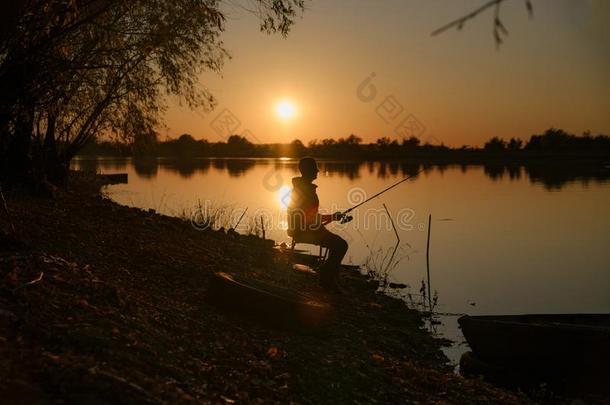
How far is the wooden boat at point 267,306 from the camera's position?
25.6 feet

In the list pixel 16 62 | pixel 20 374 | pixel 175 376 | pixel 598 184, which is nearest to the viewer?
pixel 20 374

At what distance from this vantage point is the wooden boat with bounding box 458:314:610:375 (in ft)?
26.7

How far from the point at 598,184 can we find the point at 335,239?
5199cm

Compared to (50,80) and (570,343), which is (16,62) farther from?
(570,343)

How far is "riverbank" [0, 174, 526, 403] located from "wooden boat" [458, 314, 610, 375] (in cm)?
79

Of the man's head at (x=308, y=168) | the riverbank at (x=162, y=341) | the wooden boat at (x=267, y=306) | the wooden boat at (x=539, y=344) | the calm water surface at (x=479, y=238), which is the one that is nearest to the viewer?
the riverbank at (x=162, y=341)

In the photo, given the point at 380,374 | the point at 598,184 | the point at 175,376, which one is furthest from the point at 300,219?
the point at 598,184

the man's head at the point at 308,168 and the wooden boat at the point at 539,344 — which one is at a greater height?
the man's head at the point at 308,168

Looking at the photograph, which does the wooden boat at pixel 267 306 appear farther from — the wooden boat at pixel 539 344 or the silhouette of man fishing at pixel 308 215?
the wooden boat at pixel 539 344

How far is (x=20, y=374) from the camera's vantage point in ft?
13.8

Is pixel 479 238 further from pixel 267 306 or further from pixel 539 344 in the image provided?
pixel 267 306

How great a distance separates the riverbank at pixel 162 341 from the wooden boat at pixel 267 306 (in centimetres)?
18

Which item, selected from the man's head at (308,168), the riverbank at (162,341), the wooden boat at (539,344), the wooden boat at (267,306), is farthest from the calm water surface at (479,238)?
the man's head at (308,168)

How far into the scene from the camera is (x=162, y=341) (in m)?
6.11
